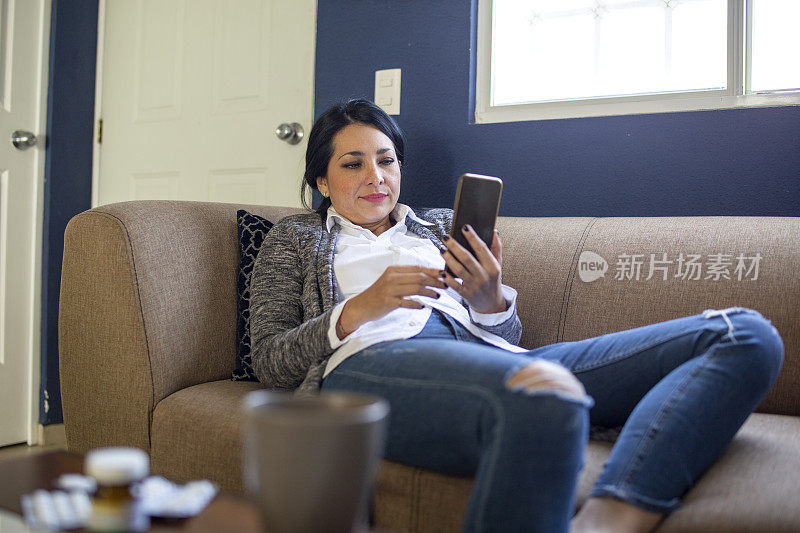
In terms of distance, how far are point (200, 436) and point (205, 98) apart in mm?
1666

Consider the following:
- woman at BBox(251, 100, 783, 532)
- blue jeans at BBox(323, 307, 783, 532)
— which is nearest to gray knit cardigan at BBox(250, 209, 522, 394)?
woman at BBox(251, 100, 783, 532)

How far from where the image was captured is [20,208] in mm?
2502

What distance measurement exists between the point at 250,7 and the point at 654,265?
1774mm

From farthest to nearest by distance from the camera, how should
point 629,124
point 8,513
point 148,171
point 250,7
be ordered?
point 148,171 → point 250,7 → point 629,124 → point 8,513

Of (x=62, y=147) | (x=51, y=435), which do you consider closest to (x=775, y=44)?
(x=62, y=147)

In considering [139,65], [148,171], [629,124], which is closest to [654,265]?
[629,124]

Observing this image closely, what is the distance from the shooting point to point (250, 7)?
2502 mm

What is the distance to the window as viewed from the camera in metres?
1.81

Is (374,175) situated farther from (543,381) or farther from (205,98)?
(205,98)

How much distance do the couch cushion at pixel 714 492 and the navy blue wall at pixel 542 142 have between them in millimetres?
793

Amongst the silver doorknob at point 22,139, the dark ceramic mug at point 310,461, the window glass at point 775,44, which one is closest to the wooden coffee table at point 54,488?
the dark ceramic mug at point 310,461

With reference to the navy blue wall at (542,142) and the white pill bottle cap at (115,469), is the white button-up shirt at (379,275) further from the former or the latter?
the white pill bottle cap at (115,469)

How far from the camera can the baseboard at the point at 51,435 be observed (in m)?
2.54

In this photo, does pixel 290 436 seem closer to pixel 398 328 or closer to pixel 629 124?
pixel 398 328
